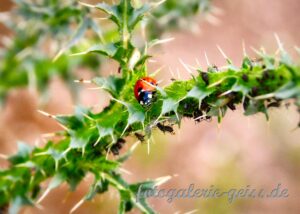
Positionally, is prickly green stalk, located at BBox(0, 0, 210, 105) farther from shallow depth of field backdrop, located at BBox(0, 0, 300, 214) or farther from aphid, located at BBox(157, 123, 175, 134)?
aphid, located at BBox(157, 123, 175, 134)

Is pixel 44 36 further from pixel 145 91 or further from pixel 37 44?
pixel 145 91

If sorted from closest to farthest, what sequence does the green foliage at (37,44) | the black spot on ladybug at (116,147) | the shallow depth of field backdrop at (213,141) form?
the black spot on ladybug at (116,147) → the green foliage at (37,44) → the shallow depth of field backdrop at (213,141)

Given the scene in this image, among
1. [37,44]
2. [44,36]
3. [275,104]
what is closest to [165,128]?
[275,104]

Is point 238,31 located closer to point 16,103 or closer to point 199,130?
point 199,130

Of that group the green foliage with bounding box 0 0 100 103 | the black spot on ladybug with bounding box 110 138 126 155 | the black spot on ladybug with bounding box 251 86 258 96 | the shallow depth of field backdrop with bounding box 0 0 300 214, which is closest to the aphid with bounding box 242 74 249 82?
the black spot on ladybug with bounding box 251 86 258 96

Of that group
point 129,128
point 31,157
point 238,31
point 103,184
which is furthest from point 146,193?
point 238,31

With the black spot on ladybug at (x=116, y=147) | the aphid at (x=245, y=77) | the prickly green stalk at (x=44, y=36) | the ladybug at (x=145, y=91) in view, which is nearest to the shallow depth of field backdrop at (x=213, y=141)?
the prickly green stalk at (x=44, y=36)

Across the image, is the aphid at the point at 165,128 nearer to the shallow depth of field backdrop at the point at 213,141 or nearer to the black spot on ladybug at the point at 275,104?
the black spot on ladybug at the point at 275,104

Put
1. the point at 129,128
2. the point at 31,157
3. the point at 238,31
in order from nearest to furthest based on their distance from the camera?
the point at 129,128, the point at 31,157, the point at 238,31
